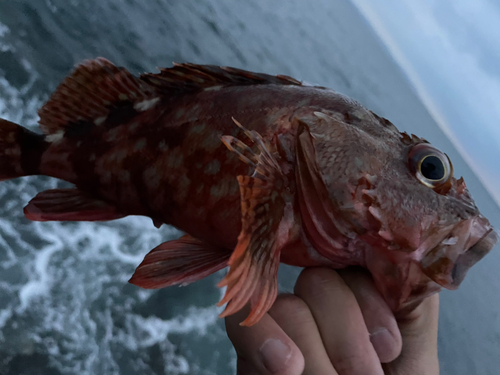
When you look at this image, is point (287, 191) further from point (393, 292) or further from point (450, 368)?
point (450, 368)

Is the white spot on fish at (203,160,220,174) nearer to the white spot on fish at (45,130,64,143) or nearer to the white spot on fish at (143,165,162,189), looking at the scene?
the white spot on fish at (143,165,162,189)

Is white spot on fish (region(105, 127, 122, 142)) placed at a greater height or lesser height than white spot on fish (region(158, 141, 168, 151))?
lesser

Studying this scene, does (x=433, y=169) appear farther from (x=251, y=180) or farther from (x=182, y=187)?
(x=182, y=187)

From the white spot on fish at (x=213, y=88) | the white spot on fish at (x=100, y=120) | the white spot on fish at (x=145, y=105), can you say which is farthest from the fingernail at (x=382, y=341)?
the white spot on fish at (x=100, y=120)

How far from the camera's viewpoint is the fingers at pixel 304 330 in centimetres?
94

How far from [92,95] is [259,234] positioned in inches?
46.3

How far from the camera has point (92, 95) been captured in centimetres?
155

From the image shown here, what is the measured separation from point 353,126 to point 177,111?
0.75 m

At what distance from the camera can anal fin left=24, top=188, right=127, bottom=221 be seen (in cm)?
150

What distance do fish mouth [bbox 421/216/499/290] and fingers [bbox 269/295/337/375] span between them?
15.3 inches

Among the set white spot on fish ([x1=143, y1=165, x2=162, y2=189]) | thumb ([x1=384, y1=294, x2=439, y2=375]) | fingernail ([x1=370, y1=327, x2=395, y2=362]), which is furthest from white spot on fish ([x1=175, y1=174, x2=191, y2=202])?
thumb ([x1=384, y1=294, x2=439, y2=375])

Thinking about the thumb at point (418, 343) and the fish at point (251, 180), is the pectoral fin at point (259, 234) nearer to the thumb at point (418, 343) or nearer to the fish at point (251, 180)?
the fish at point (251, 180)

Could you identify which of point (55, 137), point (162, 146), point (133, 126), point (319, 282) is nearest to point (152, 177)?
point (162, 146)

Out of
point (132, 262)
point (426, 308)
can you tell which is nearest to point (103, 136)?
point (426, 308)
